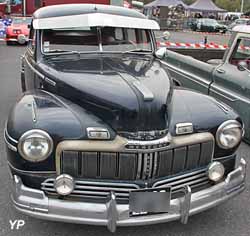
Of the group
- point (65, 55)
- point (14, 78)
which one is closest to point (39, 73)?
point (65, 55)

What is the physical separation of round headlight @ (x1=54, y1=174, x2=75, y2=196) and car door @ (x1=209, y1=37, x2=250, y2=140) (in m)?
3.17

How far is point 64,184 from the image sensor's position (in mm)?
2945

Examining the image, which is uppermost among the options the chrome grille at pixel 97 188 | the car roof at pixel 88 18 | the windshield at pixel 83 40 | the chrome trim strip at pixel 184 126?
the car roof at pixel 88 18

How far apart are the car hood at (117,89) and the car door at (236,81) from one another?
182cm

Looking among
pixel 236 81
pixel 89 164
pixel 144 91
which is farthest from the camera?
pixel 236 81

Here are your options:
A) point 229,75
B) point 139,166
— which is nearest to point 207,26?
point 229,75

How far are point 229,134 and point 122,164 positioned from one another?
98cm

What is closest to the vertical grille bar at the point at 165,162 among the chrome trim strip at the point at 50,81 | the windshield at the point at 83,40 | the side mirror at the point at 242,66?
the chrome trim strip at the point at 50,81

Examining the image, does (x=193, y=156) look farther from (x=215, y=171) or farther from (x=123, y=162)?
(x=123, y=162)

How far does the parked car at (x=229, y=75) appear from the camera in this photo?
550cm

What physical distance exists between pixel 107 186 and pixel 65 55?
176 cm

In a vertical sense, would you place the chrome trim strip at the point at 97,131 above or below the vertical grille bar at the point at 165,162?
above

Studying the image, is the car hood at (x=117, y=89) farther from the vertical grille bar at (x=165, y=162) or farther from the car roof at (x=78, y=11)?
the car roof at (x=78, y=11)

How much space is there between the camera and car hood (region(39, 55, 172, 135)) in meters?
3.04
